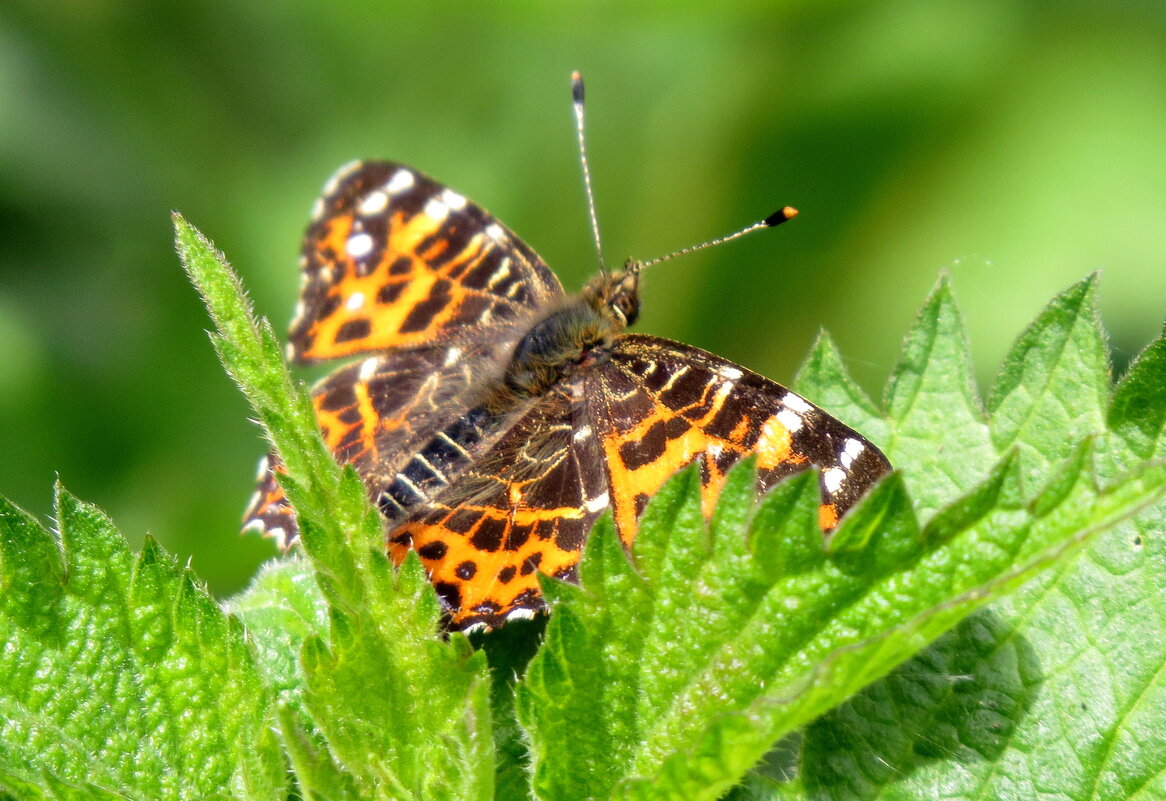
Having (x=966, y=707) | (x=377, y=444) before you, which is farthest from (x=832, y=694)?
(x=377, y=444)

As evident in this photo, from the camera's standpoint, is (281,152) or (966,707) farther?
(281,152)

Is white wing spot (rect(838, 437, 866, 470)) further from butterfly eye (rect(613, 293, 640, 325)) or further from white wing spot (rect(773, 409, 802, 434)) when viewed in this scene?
butterfly eye (rect(613, 293, 640, 325))

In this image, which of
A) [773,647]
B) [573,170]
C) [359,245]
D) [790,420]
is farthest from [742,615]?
[573,170]

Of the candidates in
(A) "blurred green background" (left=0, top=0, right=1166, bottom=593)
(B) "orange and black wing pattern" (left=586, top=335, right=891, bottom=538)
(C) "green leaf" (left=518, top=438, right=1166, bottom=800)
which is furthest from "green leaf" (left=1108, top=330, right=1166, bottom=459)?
(A) "blurred green background" (left=0, top=0, right=1166, bottom=593)

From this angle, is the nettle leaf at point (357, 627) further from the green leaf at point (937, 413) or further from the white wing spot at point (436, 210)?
the white wing spot at point (436, 210)

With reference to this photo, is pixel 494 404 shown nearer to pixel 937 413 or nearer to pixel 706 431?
pixel 706 431

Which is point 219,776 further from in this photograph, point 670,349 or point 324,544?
point 670,349
